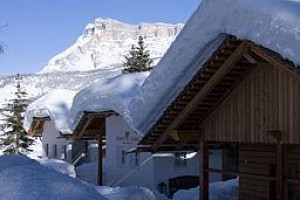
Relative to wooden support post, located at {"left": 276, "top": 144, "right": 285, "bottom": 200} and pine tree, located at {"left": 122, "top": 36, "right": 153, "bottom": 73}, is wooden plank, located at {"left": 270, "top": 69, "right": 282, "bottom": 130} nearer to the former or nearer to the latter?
wooden support post, located at {"left": 276, "top": 144, "right": 285, "bottom": 200}

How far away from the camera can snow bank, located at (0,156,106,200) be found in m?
8.79

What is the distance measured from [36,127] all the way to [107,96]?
16730 millimetres

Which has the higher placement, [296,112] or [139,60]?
[139,60]

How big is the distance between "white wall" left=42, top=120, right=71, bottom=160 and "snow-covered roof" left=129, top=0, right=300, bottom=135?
2686cm

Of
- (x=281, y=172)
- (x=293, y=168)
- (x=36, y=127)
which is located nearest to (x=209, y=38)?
(x=281, y=172)

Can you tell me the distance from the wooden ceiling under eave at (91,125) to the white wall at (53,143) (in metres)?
8.24

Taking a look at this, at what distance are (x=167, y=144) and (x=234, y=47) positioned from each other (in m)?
4.11

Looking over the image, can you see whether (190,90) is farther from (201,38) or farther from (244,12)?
(244,12)

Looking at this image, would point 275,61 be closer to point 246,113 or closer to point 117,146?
point 246,113

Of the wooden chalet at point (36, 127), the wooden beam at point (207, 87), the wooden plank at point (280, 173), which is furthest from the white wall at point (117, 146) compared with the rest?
the wooden plank at point (280, 173)

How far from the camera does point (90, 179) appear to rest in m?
32.0

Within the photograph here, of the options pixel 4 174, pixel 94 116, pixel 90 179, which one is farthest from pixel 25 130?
pixel 4 174

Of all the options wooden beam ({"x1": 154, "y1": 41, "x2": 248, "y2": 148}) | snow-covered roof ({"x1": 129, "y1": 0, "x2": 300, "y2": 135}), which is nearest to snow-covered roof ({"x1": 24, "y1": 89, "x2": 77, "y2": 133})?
wooden beam ({"x1": 154, "y1": 41, "x2": 248, "y2": 148})

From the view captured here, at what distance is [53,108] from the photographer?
38.1m
